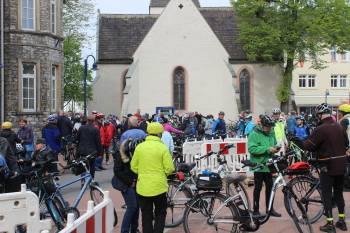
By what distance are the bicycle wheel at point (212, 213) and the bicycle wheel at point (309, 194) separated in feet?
3.62

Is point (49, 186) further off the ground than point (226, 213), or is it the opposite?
point (49, 186)

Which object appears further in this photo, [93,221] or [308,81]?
[308,81]

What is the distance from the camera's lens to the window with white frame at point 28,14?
24.9 m

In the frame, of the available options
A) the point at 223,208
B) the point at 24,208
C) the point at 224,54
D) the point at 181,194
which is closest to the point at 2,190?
the point at 181,194

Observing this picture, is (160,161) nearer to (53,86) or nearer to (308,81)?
(53,86)

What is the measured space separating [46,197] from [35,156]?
161 cm

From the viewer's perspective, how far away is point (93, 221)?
13.7 ft

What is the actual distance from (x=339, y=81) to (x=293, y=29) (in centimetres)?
2659

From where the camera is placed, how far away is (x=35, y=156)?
32.1ft

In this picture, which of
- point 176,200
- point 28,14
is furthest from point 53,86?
point 176,200

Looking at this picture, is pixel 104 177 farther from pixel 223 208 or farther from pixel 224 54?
pixel 224 54

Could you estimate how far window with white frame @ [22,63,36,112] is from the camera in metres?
24.8

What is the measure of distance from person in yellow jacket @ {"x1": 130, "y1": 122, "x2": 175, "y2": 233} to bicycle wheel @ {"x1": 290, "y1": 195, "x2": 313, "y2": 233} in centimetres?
191

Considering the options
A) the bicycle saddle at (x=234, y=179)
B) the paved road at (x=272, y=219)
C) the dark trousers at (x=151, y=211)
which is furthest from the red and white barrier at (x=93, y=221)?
the paved road at (x=272, y=219)
